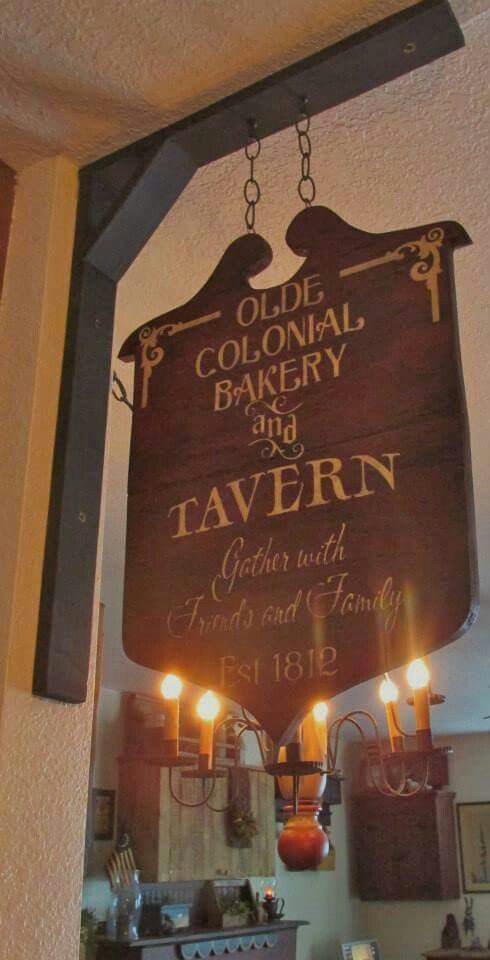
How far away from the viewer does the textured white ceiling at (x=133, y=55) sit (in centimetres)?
133

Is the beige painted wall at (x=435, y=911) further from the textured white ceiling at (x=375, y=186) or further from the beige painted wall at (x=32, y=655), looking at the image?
the beige painted wall at (x=32, y=655)

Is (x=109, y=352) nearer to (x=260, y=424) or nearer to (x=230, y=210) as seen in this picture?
(x=260, y=424)

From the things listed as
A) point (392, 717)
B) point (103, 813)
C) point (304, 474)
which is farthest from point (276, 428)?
point (103, 813)

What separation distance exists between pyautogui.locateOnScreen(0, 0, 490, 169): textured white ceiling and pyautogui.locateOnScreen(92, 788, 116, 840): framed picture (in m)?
5.18

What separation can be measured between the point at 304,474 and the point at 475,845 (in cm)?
841

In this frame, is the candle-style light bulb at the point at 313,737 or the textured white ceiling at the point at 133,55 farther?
the candle-style light bulb at the point at 313,737

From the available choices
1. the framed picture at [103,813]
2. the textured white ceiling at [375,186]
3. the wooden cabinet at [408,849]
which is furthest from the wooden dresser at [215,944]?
the textured white ceiling at [375,186]

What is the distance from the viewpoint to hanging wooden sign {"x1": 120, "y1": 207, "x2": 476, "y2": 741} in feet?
3.81

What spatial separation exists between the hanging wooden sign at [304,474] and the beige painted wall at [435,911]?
326 inches

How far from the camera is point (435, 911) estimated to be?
8.68 m

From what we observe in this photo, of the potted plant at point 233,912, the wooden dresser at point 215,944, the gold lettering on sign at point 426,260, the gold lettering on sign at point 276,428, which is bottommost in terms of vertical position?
the wooden dresser at point 215,944

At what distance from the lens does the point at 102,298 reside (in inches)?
58.7

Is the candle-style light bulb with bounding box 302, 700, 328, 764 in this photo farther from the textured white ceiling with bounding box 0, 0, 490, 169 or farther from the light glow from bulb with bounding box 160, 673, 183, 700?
the textured white ceiling with bounding box 0, 0, 490, 169

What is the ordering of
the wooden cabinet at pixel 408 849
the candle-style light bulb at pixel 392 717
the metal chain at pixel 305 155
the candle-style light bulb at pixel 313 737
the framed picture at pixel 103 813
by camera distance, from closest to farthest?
the metal chain at pixel 305 155 → the candle-style light bulb at pixel 313 737 → the candle-style light bulb at pixel 392 717 → the framed picture at pixel 103 813 → the wooden cabinet at pixel 408 849
